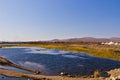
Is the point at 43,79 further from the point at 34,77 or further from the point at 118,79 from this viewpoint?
the point at 118,79

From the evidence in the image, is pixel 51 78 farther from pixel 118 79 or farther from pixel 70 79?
pixel 118 79

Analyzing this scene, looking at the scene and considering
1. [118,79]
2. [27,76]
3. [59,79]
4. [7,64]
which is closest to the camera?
[118,79]

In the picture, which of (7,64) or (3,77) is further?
(7,64)

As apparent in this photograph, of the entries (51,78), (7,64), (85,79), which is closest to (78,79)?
(85,79)

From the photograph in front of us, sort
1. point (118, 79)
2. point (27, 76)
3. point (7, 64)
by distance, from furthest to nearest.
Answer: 1. point (7, 64)
2. point (27, 76)
3. point (118, 79)

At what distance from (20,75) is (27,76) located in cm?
164

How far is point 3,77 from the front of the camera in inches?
1652

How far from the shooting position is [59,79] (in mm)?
39156

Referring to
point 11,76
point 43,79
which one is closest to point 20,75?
point 11,76

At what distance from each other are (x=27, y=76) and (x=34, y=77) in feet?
5.52

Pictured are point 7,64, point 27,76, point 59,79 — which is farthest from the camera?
point 7,64

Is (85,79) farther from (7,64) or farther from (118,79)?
(7,64)

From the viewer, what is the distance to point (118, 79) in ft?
119

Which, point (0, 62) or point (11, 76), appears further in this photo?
point (0, 62)
